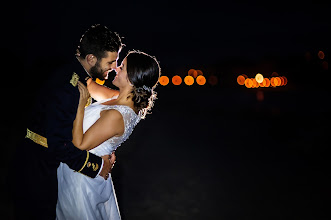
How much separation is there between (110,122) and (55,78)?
679 mm

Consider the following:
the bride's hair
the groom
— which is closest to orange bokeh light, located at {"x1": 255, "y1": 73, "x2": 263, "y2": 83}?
the bride's hair

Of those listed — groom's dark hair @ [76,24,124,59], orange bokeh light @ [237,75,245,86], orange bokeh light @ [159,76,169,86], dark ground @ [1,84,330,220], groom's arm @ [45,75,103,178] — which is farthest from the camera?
orange bokeh light @ [159,76,169,86]

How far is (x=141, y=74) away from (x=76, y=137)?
0.88m

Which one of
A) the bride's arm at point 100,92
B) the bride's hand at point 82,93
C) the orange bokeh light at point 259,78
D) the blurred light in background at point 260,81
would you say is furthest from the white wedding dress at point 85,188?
the orange bokeh light at point 259,78

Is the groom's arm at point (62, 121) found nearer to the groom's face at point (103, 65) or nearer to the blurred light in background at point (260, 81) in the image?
the groom's face at point (103, 65)

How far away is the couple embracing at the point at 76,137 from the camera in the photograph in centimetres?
203

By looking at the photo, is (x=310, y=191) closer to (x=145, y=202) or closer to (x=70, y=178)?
(x=145, y=202)

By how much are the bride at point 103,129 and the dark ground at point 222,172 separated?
2277 mm

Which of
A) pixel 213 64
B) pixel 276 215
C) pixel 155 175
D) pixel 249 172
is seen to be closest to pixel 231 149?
pixel 249 172

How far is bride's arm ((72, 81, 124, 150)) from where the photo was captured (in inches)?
90.4

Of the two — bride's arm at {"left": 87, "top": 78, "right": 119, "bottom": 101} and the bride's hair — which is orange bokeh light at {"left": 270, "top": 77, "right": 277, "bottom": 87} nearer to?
bride's arm at {"left": 87, "top": 78, "right": 119, "bottom": 101}

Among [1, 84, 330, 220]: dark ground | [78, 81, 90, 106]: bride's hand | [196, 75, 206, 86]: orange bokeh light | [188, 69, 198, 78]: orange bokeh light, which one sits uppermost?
[188, 69, 198, 78]: orange bokeh light

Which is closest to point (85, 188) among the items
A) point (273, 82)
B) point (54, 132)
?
point (54, 132)

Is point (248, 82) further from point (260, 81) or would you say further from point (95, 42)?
point (95, 42)
